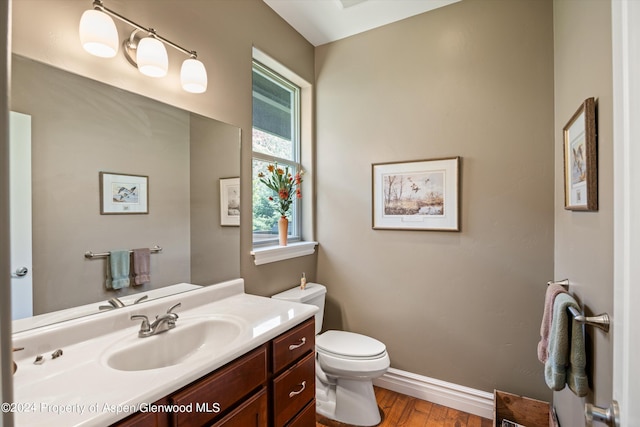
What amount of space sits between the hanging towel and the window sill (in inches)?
59.7

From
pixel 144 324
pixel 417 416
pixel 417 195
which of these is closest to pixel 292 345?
pixel 144 324

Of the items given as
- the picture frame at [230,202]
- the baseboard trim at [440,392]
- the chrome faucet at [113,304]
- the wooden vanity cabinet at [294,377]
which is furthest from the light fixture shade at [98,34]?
the baseboard trim at [440,392]

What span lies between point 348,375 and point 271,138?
5.64 ft

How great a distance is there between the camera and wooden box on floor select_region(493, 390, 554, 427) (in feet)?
5.75

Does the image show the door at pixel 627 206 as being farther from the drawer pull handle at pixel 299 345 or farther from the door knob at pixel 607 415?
the drawer pull handle at pixel 299 345

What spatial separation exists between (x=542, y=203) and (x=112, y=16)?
7.83ft

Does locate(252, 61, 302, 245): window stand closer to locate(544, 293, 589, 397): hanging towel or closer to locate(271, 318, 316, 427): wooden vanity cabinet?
locate(271, 318, 316, 427): wooden vanity cabinet

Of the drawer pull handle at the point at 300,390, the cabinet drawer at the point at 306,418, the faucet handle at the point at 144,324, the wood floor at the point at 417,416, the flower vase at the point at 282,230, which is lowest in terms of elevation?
the wood floor at the point at 417,416

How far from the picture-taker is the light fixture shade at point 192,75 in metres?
1.48

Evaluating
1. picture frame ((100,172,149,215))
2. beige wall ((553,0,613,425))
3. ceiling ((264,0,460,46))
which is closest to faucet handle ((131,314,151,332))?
picture frame ((100,172,149,215))

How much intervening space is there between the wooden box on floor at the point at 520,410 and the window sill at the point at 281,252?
154 centimetres

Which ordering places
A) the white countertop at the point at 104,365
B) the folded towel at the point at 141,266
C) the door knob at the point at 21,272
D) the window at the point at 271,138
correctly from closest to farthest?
1. the white countertop at the point at 104,365
2. the door knob at the point at 21,272
3. the folded towel at the point at 141,266
4. the window at the point at 271,138

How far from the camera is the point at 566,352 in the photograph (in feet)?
3.52

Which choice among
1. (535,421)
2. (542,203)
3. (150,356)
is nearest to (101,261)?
(150,356)
